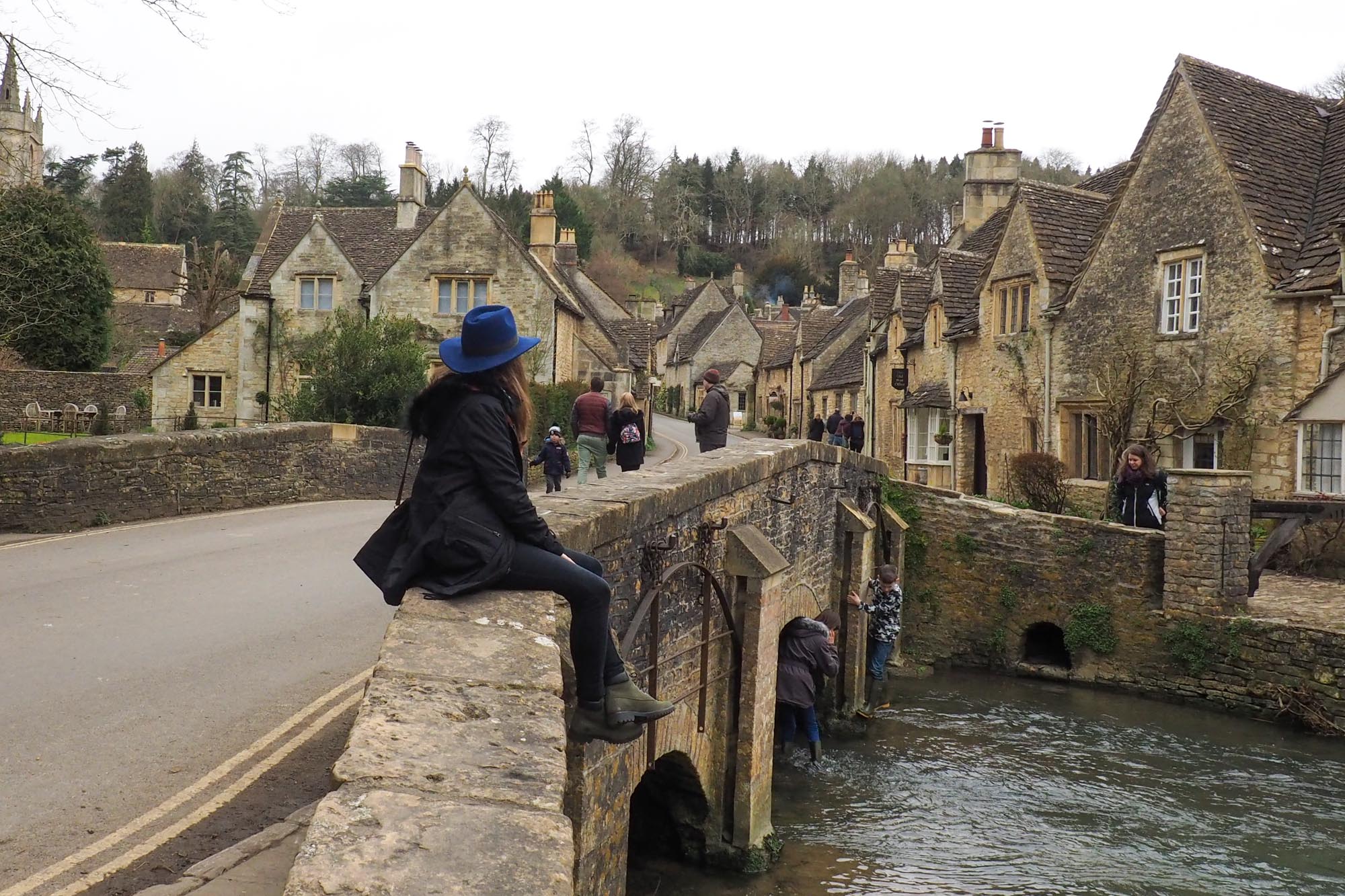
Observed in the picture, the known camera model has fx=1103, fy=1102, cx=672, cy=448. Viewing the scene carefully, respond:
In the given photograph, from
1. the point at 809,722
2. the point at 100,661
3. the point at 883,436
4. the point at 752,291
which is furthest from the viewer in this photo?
the point at 752,291

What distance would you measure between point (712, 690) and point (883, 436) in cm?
2383

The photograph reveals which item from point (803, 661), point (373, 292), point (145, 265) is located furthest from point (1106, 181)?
point (145, 265)

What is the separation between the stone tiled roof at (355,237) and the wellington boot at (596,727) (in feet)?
99.6

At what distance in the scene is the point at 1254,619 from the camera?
647 inches

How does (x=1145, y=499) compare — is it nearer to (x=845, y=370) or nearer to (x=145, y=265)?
(x=845, y=370)

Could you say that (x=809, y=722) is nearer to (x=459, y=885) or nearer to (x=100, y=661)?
(x=100, y=661)

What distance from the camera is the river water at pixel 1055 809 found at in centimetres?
1100

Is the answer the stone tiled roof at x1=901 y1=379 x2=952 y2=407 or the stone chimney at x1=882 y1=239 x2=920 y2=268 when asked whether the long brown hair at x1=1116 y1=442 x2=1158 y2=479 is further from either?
the stone chimney at x1=882 y1=239 x2=920 y2=268

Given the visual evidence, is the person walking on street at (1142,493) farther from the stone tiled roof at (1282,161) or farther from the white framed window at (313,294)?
the white framed window at (313,294)

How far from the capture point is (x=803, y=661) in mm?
14031

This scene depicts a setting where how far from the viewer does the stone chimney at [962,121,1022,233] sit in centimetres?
3228

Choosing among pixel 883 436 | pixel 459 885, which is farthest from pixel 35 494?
pixel 883 436

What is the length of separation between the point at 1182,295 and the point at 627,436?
37.0ft

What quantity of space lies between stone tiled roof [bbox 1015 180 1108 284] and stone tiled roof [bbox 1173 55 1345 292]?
2.93m
